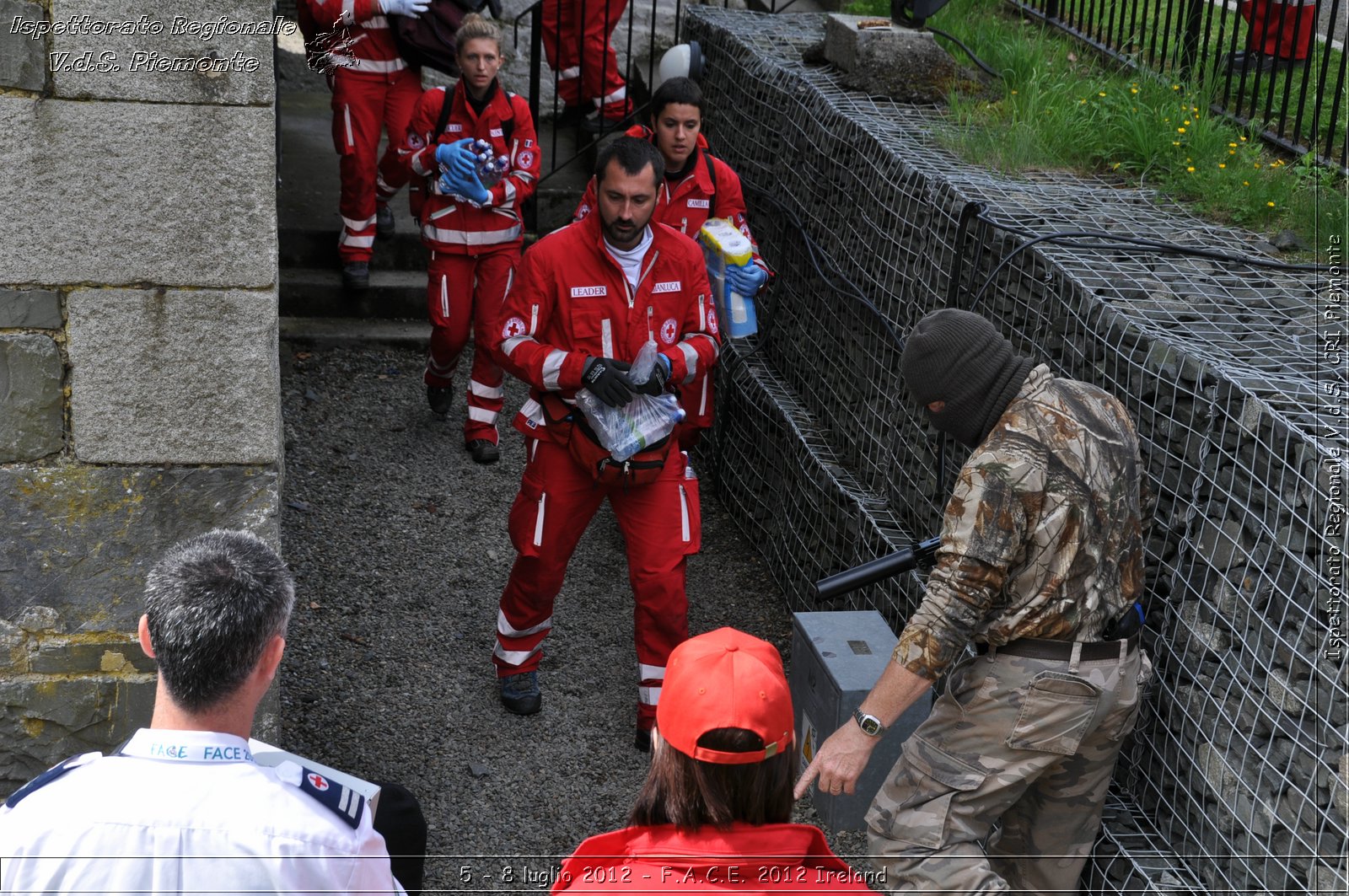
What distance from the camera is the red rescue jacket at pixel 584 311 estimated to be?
4.53m

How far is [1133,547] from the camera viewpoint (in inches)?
130

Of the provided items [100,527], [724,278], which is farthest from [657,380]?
[100,527]

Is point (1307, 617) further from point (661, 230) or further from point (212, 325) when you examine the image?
point (212, 325)

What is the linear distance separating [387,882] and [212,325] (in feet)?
6.49

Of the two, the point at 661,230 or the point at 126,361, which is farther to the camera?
the point at 661,230

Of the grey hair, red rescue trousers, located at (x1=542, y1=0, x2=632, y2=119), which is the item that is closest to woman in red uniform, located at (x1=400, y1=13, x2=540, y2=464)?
red rescue trousers, located at (x1=542, y1=0, x2=632, y2=119)

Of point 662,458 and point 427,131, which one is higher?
point 427,131

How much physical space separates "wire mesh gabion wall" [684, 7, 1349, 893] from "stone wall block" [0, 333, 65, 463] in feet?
9.15

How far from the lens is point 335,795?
7.26ft

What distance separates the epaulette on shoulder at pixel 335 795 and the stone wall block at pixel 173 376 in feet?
5.82

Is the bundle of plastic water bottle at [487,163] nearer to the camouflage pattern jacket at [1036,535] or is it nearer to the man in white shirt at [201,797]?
the camouflage pattern jacket at [1036,535]

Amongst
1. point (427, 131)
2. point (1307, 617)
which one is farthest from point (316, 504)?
point (1307, 617)

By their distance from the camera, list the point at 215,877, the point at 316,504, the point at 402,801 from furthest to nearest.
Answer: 1. the point at 316,504
2. the point at 402,801
3. the point at 215,877

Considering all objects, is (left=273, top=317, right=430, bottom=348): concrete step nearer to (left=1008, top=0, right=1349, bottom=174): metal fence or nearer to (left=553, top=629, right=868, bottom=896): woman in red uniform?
(left=1008, top=0, right=1349, bottom=174): metal fence
